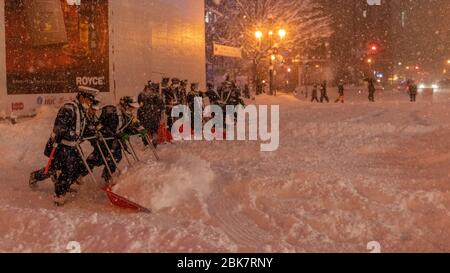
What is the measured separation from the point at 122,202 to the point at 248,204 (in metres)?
1.81

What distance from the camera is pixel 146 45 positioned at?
18875 millimetres

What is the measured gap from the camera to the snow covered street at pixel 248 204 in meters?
5.66

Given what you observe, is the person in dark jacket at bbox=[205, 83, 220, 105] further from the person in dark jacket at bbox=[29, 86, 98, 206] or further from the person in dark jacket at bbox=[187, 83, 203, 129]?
the person in dark jacket at bbox=[29, 86, 98, 206]

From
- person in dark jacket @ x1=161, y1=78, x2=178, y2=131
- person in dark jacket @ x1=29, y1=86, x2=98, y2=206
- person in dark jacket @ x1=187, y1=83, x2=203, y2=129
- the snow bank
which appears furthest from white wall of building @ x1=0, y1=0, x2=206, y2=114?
the snow bank

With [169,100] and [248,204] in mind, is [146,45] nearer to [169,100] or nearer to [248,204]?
[169,100]

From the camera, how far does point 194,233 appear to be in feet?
19.0

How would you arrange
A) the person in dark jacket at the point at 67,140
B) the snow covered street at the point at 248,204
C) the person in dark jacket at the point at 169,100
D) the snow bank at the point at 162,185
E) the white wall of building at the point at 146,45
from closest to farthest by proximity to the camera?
the snow covered street at the point at 248,204 → the snow bank at the point at 162,185 → the person in dark jacket at the point at 67,140 → the person in dark jacket at the point at 169,100 → the white wall of building at the point at 146,45

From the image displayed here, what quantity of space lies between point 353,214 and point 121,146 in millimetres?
4184

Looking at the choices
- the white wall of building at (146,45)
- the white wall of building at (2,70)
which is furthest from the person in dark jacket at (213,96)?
the white wall of building at (2,70)

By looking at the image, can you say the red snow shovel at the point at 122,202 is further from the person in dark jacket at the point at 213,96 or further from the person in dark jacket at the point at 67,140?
the person in dark jacket at the point at 213,96

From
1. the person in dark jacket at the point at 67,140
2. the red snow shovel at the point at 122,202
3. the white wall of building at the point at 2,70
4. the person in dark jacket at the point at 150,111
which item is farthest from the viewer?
the white wall of building at the point at 2,70

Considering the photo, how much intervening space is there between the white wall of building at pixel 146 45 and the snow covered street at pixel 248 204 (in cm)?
526

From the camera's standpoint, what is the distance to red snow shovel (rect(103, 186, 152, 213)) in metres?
7.03
